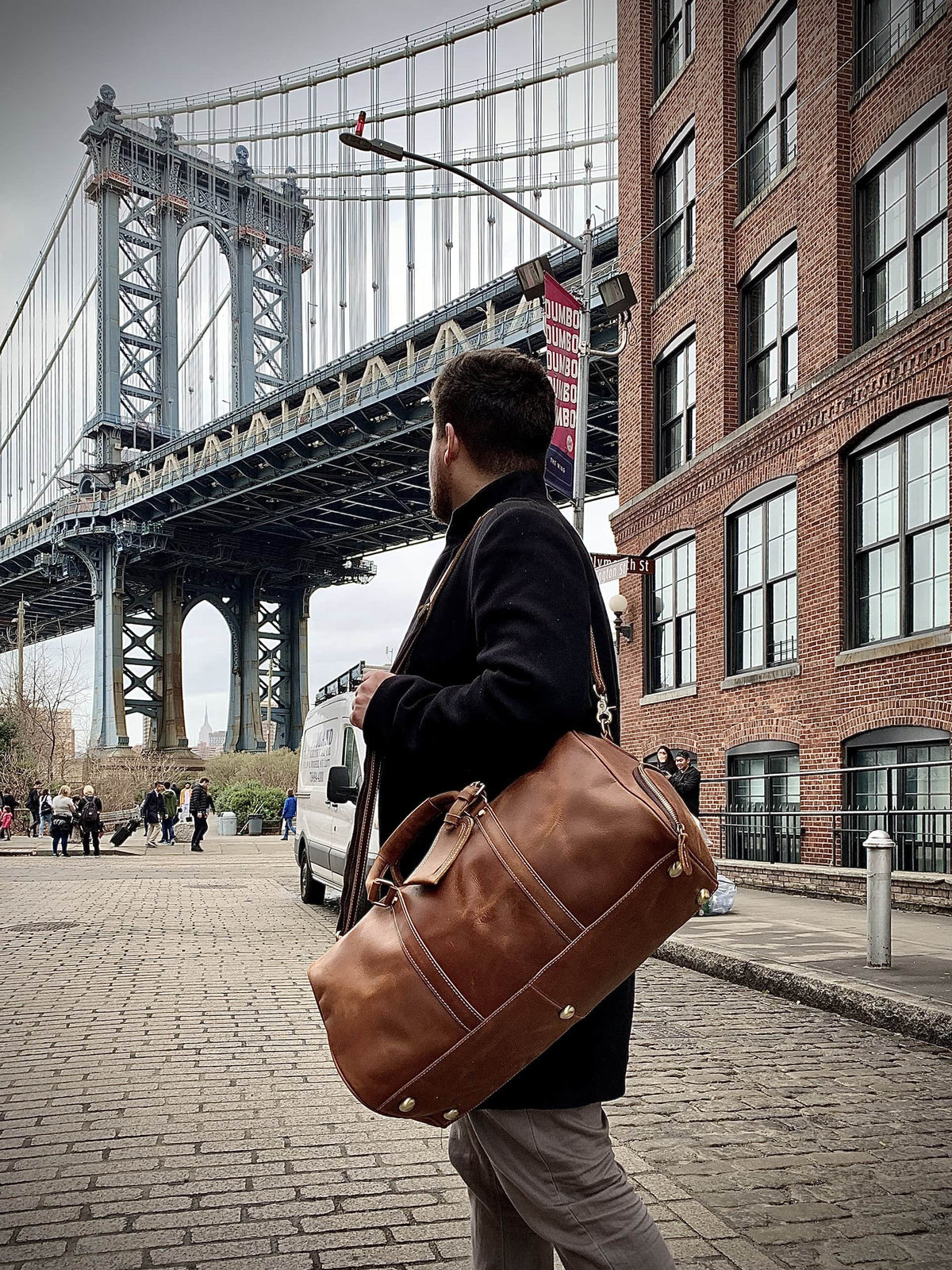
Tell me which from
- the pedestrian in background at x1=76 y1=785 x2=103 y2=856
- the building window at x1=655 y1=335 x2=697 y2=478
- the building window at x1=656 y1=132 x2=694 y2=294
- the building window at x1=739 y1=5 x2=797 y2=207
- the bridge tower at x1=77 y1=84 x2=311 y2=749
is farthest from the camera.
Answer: the bridge tower at x1=77 y1=84 x2=311 y2=749

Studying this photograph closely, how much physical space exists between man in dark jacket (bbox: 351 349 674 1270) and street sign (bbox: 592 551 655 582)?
53.4 feet

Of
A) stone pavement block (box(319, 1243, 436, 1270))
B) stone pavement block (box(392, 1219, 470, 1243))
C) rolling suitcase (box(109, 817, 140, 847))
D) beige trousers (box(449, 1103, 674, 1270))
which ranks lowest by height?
rolling suitcase (box(109, 817, 140, 847))

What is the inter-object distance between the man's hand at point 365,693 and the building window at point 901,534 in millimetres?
11714

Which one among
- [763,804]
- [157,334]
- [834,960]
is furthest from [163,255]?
[834,960]

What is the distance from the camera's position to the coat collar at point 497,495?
91.4 inches

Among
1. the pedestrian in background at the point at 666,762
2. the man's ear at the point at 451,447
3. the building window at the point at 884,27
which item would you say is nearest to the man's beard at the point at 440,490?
the man's ear at the point at 451,447

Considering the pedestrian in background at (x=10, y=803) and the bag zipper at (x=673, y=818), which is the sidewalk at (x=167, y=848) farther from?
the bag zipper at (x=673, y=818)

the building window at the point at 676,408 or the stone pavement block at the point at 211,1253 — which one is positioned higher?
the building window at the point at 676,408

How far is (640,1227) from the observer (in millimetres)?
2025

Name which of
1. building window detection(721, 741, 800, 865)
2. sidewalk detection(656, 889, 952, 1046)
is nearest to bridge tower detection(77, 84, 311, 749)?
building window detection(721, 741, 800, 865)

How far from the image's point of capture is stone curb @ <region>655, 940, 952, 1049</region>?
6.30 metres

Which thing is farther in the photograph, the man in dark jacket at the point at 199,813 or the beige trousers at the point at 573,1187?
the man in dark jacket at the point at 199,813

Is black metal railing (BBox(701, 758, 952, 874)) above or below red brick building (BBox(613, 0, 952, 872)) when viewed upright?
below

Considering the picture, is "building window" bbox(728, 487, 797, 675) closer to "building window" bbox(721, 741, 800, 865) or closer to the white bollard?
"building window" bbox(721, 741, 800, 865)
